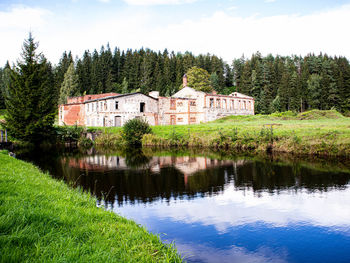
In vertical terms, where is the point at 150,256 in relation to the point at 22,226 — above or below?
below

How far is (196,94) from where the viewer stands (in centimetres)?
4822

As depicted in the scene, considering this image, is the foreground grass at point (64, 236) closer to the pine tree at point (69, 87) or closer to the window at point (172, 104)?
the window at point (172, 104)

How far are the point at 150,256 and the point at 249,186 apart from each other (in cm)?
867

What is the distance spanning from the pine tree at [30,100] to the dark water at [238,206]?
1533 centimetres

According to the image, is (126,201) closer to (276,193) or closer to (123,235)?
(123,235)

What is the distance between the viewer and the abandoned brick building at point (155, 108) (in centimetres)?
4303

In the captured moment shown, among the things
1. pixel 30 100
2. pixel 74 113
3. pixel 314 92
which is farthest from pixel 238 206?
pixel 314 92

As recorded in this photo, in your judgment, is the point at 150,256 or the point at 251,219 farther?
the point at 251,219

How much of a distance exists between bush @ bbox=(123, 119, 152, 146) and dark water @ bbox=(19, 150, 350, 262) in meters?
13.9

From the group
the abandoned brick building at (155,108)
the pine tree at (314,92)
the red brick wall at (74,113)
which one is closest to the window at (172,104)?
the abandoned brick building at (155,108)

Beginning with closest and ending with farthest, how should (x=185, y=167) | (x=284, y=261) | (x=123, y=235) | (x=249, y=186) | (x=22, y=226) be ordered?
(x=22, y=226)
(x=123, y=235)
(x=284, y=261)
(x=249, y=186)
(x=185, y=167)

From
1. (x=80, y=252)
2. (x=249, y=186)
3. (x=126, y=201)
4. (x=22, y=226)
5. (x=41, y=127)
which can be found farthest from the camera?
(x=41, y=127)

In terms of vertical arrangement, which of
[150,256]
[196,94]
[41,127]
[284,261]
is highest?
[196,94]

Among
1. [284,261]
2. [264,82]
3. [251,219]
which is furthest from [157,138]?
[264,82]
